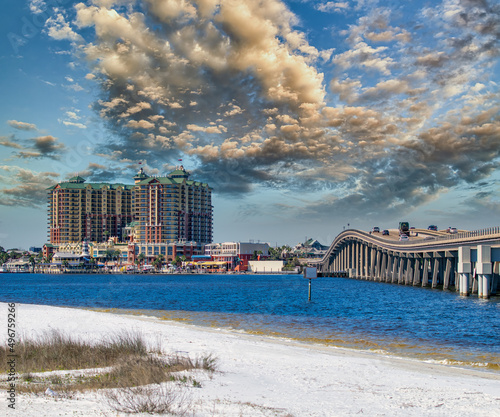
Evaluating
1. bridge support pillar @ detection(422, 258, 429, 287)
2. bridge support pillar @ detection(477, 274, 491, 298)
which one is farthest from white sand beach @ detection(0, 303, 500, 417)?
bridge support pillar @ detection(422, 258, 429, 287)

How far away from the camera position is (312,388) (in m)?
16.8

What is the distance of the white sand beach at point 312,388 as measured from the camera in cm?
1295

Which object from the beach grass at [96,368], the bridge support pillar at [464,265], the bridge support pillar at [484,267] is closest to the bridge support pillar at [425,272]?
the bridge support pillar at [464,265]

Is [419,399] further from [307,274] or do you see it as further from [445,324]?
[307,274]

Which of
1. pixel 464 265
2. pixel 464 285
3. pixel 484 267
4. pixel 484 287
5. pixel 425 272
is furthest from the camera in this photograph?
pixel 425 272

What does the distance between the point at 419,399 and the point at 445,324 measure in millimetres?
32489

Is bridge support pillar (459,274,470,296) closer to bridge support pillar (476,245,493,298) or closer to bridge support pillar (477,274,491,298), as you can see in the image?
bridge support pillar (477,274,491,298)

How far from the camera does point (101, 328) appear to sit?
33844 mm

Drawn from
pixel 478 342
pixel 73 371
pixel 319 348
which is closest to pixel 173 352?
pixel 73 371

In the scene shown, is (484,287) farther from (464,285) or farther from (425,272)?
(425,272)

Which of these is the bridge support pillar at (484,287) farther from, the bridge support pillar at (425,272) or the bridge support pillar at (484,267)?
the bridge support pillar at (425,272)

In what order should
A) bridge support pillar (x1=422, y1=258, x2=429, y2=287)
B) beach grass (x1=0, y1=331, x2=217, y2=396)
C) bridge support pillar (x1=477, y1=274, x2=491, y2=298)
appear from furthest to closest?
bridge support pillar (x1=422, y1=258, x2=429, y2=287)
bridge support pillar (x1=477, y1=274, x2=491, y2=298)
beach grass (x1=0, y1=331, x2=217, y2=396)

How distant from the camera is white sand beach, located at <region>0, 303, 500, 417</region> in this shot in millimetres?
12953

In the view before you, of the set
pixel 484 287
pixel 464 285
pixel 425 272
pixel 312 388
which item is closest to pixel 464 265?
pixel 464 285
